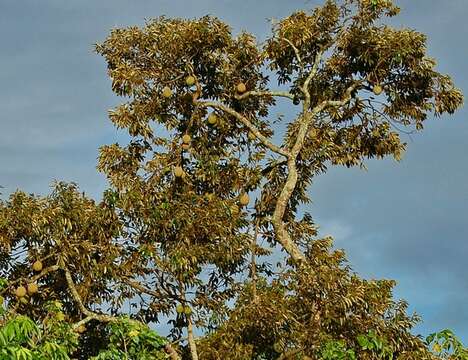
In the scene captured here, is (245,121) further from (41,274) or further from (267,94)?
(41,274)

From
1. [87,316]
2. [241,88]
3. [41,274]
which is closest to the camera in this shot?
[41,274]

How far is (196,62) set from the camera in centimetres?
1784

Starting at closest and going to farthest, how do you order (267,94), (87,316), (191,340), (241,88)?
(87,316), (191,340), (241,88), (267,94)

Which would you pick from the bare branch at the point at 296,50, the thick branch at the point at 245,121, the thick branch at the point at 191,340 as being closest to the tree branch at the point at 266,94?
the thick branch at the point at 245,121

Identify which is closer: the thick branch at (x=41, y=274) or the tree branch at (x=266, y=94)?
the thick branch at (x=41, y=274)

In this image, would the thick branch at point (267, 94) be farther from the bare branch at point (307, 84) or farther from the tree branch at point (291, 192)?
the tree branch at point (291, 192)

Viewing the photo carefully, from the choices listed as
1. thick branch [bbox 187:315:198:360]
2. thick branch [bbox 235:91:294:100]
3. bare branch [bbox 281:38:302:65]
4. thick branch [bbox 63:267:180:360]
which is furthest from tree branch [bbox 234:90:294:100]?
thick branch [bbox 63:267:180:360]

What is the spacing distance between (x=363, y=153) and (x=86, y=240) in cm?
630

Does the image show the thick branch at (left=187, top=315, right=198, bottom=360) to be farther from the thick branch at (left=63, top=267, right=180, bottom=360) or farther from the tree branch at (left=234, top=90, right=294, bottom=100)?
the tree branch at (left=234, top=90, right=294, bottom=100)

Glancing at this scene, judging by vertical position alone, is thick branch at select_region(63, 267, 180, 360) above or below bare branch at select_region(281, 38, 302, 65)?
below

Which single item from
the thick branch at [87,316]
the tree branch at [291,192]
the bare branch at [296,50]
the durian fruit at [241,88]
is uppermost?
the bare branch at [296,50]

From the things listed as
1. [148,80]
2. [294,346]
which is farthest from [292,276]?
[148,80]

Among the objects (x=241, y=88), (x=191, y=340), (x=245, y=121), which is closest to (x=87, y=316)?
(x=191, y=340)

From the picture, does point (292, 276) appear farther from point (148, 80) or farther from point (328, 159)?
point (148, 80)
